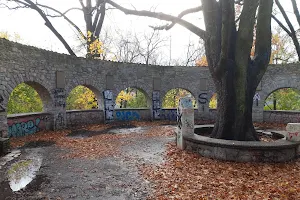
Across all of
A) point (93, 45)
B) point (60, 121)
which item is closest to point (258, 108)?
point (93, 45)

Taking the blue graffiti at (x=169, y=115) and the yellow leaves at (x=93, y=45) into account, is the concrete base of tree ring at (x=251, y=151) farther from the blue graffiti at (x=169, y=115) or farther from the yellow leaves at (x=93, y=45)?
the yellow leaves at (x=93, y=45)

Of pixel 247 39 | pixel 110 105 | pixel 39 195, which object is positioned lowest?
pixel 39 195

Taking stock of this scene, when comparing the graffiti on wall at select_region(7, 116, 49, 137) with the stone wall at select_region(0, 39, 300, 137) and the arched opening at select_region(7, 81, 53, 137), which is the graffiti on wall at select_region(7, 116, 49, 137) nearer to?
the arched opening at select_region(7, 81, 53, 137)

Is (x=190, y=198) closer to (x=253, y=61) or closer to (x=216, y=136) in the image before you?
(x=216, y=136)

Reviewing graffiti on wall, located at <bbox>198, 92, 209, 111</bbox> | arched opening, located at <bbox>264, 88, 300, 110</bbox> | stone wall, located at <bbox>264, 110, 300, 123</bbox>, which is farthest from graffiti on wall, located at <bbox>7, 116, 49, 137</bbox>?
→ arched opening, located at <bbox>264, 88, 300, 110</bbox>

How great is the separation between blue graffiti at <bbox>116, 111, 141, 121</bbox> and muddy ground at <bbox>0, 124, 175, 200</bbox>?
23.3 feet

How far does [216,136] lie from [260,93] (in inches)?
355

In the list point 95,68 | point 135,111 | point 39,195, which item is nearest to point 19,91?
point 95,68

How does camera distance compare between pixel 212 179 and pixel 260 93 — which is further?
pixel 260 93

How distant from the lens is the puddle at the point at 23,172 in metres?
4.88

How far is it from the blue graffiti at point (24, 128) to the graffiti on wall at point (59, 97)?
125 centimetres

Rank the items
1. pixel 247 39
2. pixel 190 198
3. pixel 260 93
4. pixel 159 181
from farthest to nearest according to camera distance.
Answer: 1. pixel 260 93
2. pixel 247 39
3. pixel 159 181
4. pixel 190 198

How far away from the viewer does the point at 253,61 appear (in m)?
7.78

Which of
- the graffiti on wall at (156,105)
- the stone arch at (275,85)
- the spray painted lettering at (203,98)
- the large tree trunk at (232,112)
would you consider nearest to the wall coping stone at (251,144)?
the large tree trunk at (232,112)
